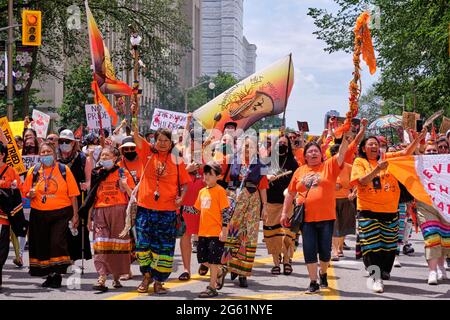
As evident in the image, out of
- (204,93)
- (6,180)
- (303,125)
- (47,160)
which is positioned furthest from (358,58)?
(204,93)

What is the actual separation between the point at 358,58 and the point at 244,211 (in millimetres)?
2299

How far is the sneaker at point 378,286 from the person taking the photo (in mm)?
8641

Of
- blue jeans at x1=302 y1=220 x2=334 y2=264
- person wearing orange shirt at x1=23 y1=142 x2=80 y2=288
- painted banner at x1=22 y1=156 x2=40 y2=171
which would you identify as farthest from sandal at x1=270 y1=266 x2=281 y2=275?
painted banner at x1=22 y1=156 x2=40 y2=171

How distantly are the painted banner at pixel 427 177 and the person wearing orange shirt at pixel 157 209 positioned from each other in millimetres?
2659

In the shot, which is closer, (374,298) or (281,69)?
(374,298)

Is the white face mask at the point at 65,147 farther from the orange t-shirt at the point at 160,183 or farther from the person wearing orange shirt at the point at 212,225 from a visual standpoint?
the person wearing orange shirt at the point at 212,225

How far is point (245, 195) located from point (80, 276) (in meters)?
2.44

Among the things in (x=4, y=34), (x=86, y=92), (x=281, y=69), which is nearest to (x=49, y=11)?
(x=4, y=34)

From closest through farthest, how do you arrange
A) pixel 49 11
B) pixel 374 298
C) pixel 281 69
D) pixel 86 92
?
pixel 374 298 → pixel 281 69 → pixel 49 11 → pixel 86 92

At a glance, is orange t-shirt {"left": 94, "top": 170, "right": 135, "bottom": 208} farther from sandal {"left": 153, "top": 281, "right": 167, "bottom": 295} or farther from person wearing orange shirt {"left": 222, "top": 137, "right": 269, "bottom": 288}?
person wearing orange shirt {"left": 222, "top": 137, "right": 269, "bottom": 288}

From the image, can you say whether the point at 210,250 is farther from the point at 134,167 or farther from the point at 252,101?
the point at 252,101

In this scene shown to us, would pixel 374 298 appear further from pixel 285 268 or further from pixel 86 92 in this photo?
pixel 86 92

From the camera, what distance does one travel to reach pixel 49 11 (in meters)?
29.3

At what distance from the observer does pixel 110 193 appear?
8.74 m
